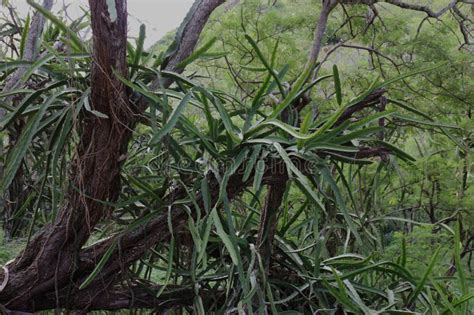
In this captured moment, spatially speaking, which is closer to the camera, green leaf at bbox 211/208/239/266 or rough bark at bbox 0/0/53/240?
green leaf at bbox 211/208/239/266

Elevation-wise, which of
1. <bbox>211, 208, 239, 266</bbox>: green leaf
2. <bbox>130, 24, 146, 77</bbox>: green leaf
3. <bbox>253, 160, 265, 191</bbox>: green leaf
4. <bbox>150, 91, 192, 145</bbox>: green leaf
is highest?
<bbox>130, 24, 146, 77</bbox>: green leaf

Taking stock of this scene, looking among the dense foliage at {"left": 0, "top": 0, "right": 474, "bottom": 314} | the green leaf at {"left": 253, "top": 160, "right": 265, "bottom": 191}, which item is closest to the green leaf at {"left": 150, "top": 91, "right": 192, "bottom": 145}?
the dense foliage at {"left": 0, "top": 0, "right": 474, "bottom": 314}

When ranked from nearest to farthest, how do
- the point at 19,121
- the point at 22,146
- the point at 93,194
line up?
the point at 22,146
the point at 93,194
the point at 19,121

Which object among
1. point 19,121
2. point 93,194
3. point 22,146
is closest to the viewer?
point 22,146

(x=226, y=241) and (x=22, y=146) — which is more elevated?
(x=22, y=146)

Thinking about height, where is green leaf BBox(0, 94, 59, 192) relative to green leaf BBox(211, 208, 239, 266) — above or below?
above

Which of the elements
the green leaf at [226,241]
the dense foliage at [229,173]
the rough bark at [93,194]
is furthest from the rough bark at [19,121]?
the green leaf at [226,241]

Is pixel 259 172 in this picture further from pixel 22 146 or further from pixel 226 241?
pixel 22 146

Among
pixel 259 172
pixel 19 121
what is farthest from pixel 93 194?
pixel 19 121

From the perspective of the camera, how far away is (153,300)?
975 mm

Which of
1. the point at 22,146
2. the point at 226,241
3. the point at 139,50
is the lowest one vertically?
the point at 226,241

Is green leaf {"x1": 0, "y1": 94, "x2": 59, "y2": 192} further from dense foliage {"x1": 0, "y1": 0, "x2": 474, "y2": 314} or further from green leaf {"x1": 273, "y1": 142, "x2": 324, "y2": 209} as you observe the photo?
green leaf {"x1": 273, "y1": 142, "x2": 324, "y2": 209}

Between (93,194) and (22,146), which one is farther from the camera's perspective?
(93,194)

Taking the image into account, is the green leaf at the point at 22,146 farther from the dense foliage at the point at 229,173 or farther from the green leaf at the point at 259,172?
the green leaf at the point at 259,172
